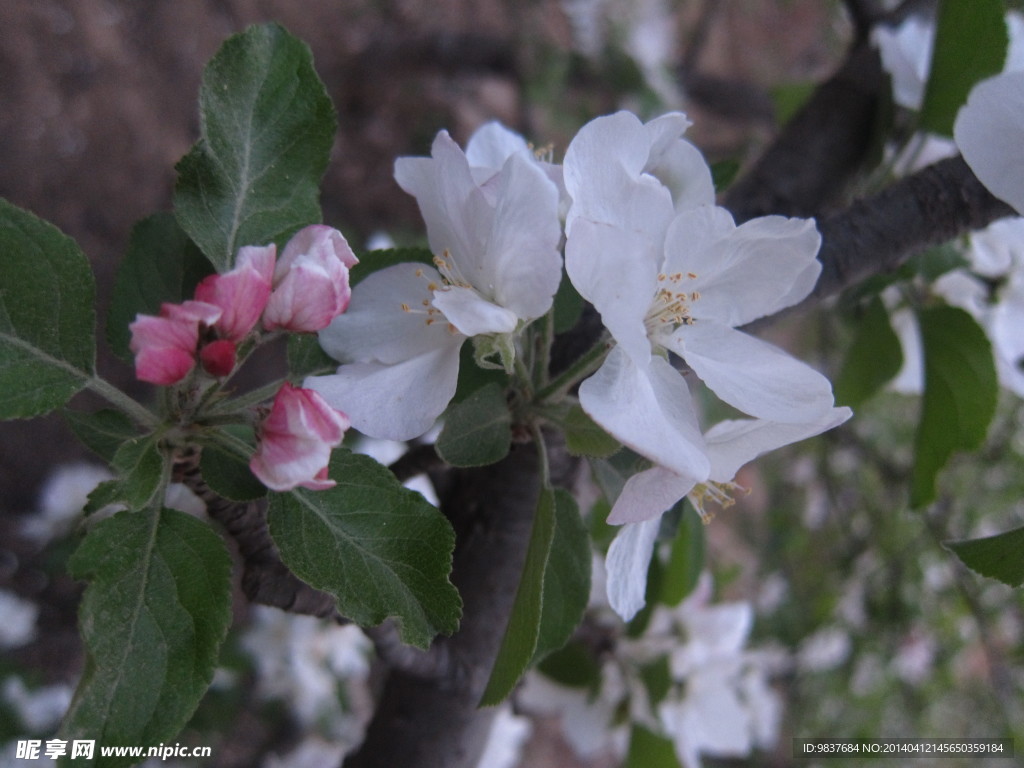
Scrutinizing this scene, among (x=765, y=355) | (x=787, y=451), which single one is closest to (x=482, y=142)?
(x=765, y=355)

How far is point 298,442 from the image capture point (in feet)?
1.60

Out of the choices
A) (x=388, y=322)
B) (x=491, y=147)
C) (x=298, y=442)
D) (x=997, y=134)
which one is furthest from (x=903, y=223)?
(x=298, y=442)

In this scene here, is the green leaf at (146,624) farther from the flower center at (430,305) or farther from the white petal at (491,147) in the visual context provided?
the white petal at (491,147)

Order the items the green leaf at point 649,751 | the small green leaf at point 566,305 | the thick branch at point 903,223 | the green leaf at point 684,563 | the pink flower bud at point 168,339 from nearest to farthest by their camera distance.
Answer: the pink flower bud at point 168,339, the small green leaf at point 566,305, the thick branch at point 903,223, the green leaf at point 684,563, the green leaf at point 649,751

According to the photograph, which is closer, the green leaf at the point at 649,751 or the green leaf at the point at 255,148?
the green leaf at the point at 255,148

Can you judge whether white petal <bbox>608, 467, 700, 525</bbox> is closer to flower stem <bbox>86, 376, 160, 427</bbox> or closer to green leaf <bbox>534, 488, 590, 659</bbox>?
green leaf <bbox>534, 488, 590, 659</bbox>

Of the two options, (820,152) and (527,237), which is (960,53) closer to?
(820,152)

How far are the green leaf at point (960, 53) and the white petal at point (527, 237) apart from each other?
59 centimetres

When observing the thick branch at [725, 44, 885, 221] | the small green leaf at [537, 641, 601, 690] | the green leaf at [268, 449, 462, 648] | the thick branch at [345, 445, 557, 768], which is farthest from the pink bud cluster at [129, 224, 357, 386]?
the small green leaf at [537, 641, 601, 690]

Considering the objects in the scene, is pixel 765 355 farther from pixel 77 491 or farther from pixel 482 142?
pixel 77 491

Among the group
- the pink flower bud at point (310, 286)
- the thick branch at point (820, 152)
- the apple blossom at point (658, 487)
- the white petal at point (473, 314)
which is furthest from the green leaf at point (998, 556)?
the thick branch at point (820, 152)

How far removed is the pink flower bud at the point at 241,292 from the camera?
1.58 feet

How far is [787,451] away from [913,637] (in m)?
0.95

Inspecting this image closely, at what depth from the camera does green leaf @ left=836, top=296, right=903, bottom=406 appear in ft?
3.30
